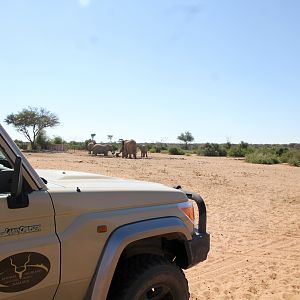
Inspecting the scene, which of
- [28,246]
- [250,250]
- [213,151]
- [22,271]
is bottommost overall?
[250,250]

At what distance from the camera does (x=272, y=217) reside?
10242 mm

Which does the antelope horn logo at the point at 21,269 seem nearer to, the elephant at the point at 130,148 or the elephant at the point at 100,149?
the elephant at the point at 130,148

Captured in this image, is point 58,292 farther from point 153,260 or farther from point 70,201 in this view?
point 153,260

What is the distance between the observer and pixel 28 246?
8.32 ft

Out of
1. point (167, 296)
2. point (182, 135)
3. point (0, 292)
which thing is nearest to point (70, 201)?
point (0, 292)

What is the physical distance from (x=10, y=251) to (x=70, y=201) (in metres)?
0.52

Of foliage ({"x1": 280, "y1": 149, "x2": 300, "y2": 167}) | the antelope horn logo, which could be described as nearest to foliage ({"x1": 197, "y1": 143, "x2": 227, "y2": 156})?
foliage ({"x1": 280, "y1": 149, "x2": 300, "y2": 167})

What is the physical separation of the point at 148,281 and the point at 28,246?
1.13 metres

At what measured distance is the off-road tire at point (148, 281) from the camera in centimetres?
318

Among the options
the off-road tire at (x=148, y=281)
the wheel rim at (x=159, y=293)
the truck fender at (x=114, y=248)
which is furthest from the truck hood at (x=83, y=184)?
the wheel rim at (x=159, y=293)

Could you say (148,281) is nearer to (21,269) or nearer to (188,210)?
(188,210)

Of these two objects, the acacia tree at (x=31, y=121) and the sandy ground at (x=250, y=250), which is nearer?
the sandy ground at (x=250, y=250)

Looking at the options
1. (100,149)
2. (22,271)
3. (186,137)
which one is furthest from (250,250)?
(186,137)

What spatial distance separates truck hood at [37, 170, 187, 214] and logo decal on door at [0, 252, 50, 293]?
0.34m
